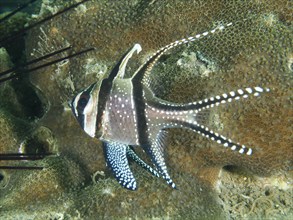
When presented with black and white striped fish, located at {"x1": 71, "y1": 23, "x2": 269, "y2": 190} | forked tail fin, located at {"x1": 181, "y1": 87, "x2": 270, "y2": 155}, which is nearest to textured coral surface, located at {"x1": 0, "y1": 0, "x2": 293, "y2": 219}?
black and white striped fish, located at {"x1": 71, "y1": 23, "x2": 269, "y2": 190}

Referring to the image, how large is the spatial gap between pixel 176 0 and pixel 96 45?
0.86m

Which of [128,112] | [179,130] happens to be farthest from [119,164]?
[179,130]

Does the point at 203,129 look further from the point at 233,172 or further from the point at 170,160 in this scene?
the point at 233,172

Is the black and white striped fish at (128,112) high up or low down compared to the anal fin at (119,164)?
up

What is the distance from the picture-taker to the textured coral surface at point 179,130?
2.69 m

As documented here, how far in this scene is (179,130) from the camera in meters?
2.79

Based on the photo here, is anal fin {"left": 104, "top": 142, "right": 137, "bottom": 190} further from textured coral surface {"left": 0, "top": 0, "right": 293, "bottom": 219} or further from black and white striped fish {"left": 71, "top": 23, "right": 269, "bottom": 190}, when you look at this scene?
textured coral surface {"left": 0, "top": 0, "right": 293, "bottom": 219}

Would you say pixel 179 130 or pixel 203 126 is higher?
pixel 203 126

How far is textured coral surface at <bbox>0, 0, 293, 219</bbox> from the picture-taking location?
2686 mm

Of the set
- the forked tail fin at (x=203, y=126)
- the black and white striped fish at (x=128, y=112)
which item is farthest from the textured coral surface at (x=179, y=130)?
the forked tail fin at (x=203, y=126)

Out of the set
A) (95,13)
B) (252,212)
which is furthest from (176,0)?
(252,212)

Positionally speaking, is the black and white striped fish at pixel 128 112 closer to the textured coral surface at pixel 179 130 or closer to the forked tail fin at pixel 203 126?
the forked tail fin at pixel 203 126

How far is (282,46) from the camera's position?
2.72m

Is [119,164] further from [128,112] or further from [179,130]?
[179,130]
